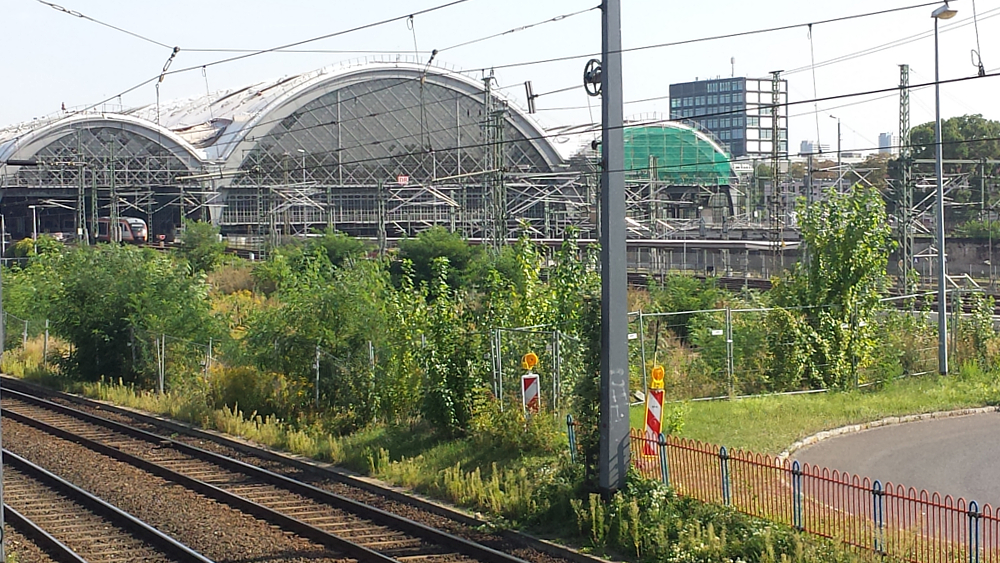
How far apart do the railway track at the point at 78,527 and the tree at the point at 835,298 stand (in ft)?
42.7

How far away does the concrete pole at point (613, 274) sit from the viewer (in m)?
11.4

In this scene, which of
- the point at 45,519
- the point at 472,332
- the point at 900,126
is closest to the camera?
the point at 45,519

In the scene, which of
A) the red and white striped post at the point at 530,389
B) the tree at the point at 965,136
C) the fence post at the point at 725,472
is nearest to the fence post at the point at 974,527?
the fence post at the point at 725,472

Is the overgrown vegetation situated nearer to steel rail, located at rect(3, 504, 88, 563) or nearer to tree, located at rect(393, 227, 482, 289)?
steel rail, located at rect(3, 504, 88, 563)

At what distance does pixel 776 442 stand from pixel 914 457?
6.21 feet

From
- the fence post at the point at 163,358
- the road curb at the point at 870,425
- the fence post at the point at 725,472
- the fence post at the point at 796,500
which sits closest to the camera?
the fence post at the point at 796,500

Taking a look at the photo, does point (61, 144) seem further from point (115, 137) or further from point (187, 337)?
point (187, 337)

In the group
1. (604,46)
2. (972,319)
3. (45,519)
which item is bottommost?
(45,519)

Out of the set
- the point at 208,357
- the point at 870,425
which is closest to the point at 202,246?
the point at 208,357

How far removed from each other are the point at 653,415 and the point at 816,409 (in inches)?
286

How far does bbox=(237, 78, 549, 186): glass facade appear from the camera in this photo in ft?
250

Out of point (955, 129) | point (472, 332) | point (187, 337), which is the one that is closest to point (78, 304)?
point (187, 337)

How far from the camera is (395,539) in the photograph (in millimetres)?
11344

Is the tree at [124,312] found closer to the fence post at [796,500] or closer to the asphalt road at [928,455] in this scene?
the asphalt road at [928,455]
